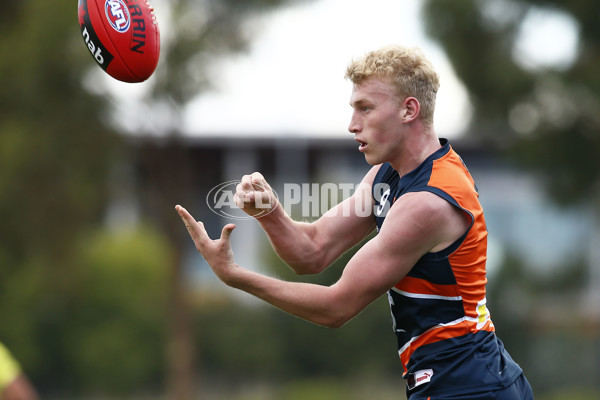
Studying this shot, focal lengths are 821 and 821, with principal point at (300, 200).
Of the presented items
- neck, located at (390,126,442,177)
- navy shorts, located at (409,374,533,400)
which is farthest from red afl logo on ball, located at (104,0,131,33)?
navy shorts, located at (409,374,533,400)

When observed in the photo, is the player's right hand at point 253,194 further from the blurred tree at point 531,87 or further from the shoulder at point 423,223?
the blurred tree at point 531,87

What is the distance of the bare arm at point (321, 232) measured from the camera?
4.04 meters

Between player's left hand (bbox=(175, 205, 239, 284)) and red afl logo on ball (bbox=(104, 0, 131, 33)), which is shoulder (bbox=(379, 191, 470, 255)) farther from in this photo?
red afl logo on ball (bbox=(104, 0, 131, 33))

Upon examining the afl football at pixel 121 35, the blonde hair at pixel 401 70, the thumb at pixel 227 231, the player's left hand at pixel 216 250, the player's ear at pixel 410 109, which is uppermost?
the afl football at pixel 121 35

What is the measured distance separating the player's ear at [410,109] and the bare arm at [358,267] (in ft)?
1.24

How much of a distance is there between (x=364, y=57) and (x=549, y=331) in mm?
10872

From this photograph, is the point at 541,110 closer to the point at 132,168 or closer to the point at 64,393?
the point at 132,168

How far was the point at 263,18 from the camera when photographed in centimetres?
1102

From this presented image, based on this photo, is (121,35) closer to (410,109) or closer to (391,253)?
(410,109)

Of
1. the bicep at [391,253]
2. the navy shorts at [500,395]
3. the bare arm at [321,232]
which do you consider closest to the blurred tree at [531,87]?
the bare arm at [321,232]

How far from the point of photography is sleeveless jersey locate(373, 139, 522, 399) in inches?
138

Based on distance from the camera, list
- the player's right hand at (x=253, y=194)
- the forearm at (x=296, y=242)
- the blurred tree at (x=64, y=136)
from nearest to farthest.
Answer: the player's right hand at (x=253, y=194)
the forearm at (x=296, y=242)
the blurred tree at (x=64, y=136)

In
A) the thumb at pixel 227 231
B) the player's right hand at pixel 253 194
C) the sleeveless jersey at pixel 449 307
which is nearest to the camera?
the thumb at pixel 227 231

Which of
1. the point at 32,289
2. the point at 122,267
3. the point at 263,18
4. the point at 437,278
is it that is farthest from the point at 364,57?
the point at 122,267
